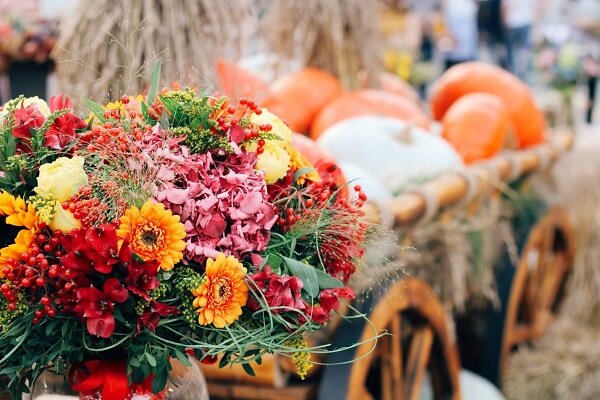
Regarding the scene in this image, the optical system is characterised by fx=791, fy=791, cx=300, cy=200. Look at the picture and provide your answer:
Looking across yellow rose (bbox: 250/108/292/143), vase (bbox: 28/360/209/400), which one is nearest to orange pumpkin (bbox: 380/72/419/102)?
yellow rose (bbox: 250/108/292/143)

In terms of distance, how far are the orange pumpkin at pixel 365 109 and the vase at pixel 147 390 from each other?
1.41 meters

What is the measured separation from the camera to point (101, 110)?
94cm

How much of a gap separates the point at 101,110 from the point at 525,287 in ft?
7.30

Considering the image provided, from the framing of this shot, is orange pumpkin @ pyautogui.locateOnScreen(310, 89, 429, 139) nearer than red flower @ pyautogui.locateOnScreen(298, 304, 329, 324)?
No

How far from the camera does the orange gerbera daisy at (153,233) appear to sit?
0.81 metres

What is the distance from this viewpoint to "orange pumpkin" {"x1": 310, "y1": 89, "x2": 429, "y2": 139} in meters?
2.35

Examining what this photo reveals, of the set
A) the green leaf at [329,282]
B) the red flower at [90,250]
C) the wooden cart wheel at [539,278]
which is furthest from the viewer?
the wooden cart wheel at [539,278]

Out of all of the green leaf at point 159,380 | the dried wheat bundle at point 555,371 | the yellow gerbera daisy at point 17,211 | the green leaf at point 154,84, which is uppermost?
the green leaf at point 154,84

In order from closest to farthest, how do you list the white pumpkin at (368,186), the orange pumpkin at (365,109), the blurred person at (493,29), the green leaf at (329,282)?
the green leaf at (329,282) → the white pumpkin at (368,186) → the orange pumpkin at (365,109) → the blurred person at (493,29)

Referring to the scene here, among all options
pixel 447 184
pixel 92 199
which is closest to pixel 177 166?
pixel 92 199

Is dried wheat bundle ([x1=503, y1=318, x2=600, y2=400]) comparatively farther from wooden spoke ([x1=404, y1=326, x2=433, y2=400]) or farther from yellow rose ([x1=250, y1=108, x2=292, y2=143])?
yellow rose ([x1=250, y1=108, x2=292, y2=143])

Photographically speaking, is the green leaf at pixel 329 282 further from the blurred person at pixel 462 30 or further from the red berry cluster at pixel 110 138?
the blurred person at pixel 462 30

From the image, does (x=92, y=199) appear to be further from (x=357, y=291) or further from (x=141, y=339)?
(x=357, y=291)

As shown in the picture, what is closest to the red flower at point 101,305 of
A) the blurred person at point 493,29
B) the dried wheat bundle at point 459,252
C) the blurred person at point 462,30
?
the dried wheat bundle at point 459,252
